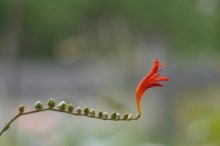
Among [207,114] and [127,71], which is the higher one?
[127,71]

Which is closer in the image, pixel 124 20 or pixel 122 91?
pixel 122 91

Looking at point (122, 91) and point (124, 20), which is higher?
point (124, 20)

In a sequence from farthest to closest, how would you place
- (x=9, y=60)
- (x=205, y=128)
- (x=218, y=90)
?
(x=218, y=90) < (x=9, y=60) < (x=205, y=128)

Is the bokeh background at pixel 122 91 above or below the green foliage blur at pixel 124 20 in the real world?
below

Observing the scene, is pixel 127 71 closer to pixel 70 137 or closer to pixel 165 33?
pixel 165 33

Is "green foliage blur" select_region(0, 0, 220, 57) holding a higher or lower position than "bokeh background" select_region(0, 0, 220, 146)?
higher

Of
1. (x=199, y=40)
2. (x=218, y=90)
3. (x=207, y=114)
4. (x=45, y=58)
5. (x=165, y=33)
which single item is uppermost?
(x=45, y=58)

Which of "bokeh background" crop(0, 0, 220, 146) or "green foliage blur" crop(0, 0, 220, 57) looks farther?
"green foliage blur" crop(0, 0, 220, 57)

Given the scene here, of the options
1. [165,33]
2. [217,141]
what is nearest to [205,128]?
[217,141]

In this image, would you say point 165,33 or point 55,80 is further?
point 55,80

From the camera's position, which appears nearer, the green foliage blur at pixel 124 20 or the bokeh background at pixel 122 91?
the bokeh background at pixel 122 91

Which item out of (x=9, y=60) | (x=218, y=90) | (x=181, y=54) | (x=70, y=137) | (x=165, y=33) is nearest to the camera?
(x=70, y=137)
